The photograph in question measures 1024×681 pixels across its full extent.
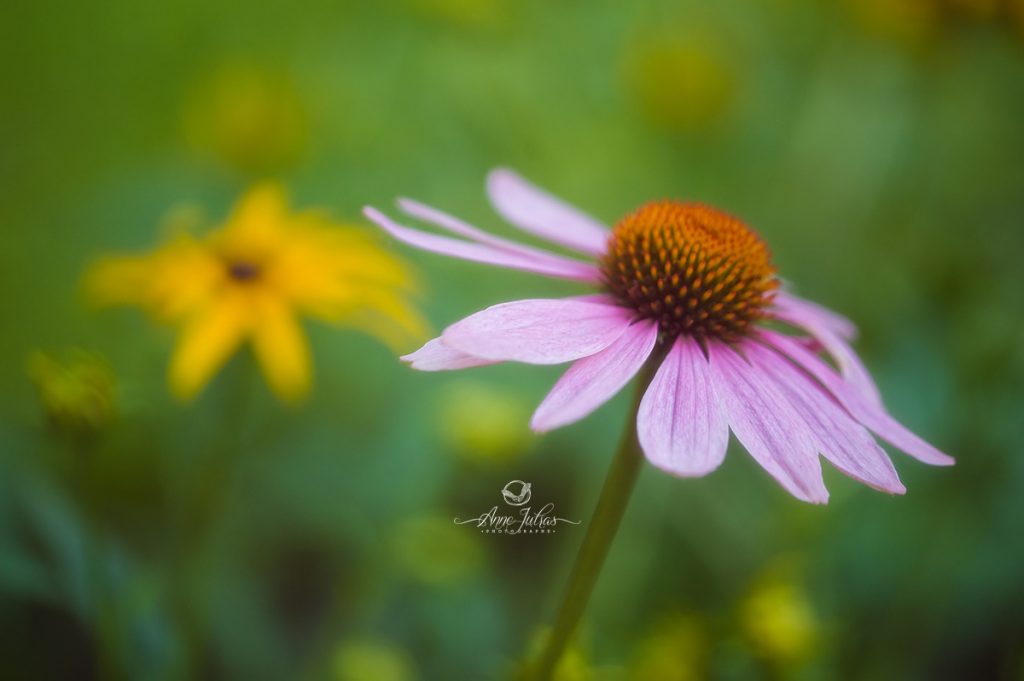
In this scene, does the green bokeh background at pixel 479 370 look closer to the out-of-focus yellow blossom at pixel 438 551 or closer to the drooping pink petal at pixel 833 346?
the out-of-focus yellow blossom at pixel 438 551

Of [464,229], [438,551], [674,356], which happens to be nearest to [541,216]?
[464,229]

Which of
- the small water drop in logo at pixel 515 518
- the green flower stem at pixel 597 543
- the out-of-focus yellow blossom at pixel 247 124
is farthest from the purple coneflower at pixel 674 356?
the out-of-focus yellow blossom at pixel 247 124

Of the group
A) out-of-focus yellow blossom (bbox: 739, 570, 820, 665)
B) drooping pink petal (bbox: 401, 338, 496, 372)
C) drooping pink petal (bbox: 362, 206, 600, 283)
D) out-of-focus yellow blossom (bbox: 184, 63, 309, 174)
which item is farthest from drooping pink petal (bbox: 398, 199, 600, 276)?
out-of-focus yellow blossom (bbox: 184, 63, 309, 174)

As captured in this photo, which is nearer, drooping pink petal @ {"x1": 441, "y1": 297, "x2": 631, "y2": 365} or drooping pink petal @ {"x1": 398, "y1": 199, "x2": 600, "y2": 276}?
drooping pink petal @ {"x1": 441, "y1": 297, "x2": 631, "y2": 365}

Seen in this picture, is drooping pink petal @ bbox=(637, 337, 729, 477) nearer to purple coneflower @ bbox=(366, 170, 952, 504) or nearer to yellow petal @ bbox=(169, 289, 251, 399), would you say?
purple coneflower @ bbox=(366, 170, 952, 504)

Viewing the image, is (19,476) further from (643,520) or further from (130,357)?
(643,520)
